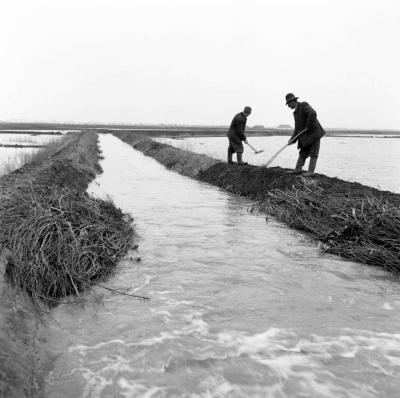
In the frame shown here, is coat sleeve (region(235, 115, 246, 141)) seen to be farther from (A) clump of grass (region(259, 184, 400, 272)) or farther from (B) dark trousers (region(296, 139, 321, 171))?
(A) clump of grass (region(259, 184, 400, 272))

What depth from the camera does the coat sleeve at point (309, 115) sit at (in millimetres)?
10312

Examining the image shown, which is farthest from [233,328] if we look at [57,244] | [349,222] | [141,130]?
[141,130]

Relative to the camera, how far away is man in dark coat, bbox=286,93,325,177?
10.3m

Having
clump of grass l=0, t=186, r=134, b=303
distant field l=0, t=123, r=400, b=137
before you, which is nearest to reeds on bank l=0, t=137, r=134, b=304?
clump of grass l=0, t=186, r=134, b=303

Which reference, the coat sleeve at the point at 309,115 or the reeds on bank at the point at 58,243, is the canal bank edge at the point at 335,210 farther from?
the reeds on bank at the point at 58,243

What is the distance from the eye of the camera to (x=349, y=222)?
6355 millimetres

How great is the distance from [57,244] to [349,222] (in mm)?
4246

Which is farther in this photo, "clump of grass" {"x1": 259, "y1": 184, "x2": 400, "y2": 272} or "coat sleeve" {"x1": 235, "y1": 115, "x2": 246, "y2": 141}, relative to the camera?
"coat sleeve" {"x1": 235, "y1": 115, "x2": 246, "y2": 141}

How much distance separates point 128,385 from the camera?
3.06 m

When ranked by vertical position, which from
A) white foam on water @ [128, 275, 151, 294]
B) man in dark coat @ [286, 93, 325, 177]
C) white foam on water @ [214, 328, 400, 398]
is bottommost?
white foam on water @ [128, 275, 151, 294]

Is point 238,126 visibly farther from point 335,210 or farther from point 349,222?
point 349,222

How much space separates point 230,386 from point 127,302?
178 centimetres

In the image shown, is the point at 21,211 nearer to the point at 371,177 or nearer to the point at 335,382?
the point at 335,382

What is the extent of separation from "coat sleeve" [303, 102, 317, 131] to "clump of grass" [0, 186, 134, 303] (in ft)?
19.4
